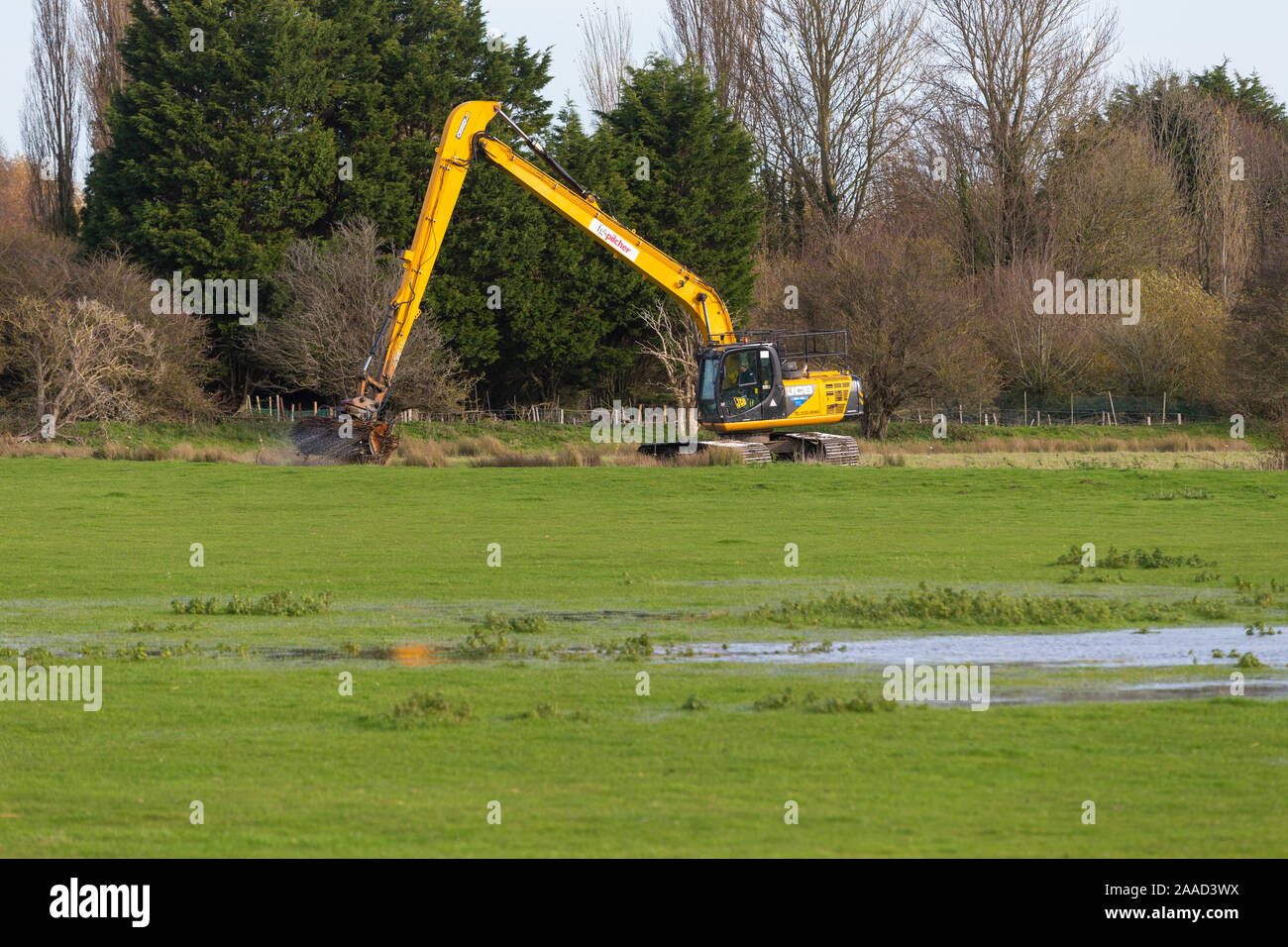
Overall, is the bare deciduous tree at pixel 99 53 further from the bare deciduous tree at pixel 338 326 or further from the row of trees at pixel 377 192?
the bare deciduous tree at pixel 338 326

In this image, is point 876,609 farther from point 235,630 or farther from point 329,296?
point 329,296

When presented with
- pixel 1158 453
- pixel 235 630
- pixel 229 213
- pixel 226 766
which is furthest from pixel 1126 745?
pixel 229 213

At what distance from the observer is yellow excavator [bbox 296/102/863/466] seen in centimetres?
4400

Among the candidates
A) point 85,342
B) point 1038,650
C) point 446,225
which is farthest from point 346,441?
point 1038,650

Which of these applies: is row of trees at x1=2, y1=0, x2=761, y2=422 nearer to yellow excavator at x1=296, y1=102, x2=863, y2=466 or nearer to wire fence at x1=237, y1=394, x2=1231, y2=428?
wire fence at x1=237, y1=394, x2=1231, y2=428

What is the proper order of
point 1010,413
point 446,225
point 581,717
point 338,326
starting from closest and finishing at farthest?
point 581,717 → point 446,225 → point 338,326 → point 1010,413

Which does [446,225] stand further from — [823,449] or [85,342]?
[85,342]

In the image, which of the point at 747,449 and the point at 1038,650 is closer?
the point at 1038,650

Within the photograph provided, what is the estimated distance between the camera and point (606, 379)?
7375 centimetres

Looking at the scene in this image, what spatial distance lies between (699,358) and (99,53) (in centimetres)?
4525

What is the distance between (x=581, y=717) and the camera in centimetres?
1242

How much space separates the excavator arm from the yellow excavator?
3 centimetres
